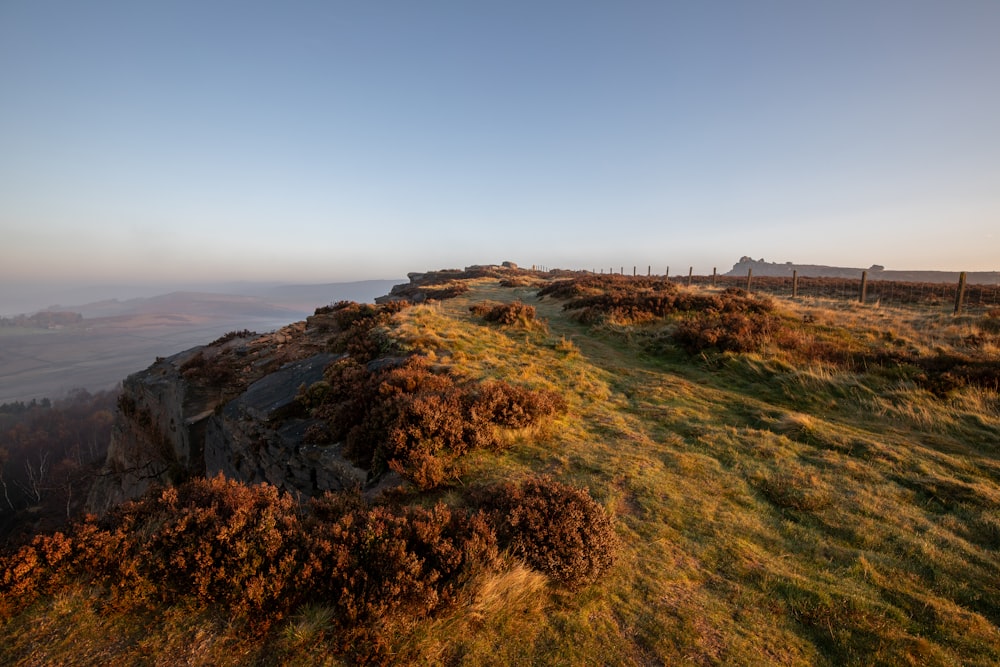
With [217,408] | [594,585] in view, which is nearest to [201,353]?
[217,408]

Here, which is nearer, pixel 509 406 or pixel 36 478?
pixel 509 406

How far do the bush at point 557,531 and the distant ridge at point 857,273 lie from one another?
5632 centimetres

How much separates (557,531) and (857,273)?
446 ft

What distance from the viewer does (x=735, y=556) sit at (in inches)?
167

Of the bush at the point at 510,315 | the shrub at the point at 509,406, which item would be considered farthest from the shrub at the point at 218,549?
the bush at the point at 510,315

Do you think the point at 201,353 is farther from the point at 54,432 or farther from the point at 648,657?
the point at 54,432

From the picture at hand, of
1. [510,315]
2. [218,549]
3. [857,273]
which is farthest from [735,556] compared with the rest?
[857,273]

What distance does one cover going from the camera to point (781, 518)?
5.07 m

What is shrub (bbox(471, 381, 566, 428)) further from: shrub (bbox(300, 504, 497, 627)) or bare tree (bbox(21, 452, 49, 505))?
bare tree (bbox(21, 452, 49, 505))

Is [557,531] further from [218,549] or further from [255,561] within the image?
[218,549]

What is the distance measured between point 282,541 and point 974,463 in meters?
10.7

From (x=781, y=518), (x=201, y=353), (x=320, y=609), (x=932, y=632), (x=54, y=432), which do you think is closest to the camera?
(x=320, y=609)

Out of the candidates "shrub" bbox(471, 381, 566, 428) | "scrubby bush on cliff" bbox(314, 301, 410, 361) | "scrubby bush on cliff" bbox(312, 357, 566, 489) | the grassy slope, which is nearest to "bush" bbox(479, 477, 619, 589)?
the grassy slope

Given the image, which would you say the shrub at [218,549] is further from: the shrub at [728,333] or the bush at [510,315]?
the shrub at [728,333]
